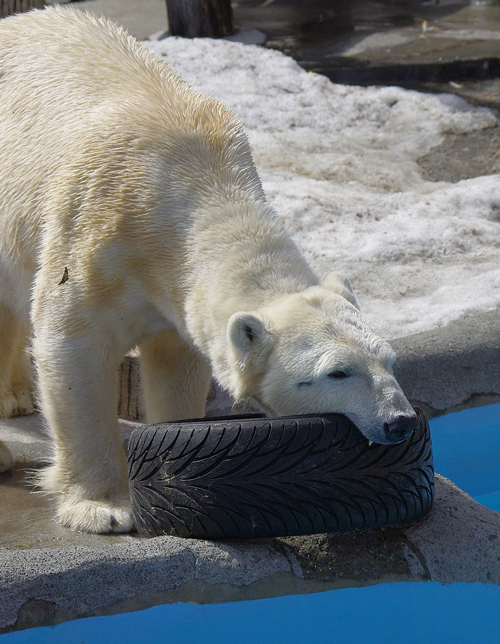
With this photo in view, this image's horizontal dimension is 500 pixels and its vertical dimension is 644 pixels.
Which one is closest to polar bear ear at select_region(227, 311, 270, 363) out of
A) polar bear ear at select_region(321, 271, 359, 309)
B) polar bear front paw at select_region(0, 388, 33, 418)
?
polar bear ear at select_region(321, 271, 359, 309)

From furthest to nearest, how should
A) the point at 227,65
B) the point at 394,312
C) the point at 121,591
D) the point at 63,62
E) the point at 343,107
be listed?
1. the point at 227,65
2. the point at 343,107
3. the point at 394,312
4. the point at 63,62
5. the point at 121,591

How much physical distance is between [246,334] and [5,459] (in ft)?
4.88

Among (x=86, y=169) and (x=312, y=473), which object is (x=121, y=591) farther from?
(x=86, y=169)

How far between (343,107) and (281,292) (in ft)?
19.0

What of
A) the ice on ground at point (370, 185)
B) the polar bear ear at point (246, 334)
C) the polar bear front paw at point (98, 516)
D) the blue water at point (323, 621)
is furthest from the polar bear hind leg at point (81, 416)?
the ice on ground at point (370, 185)

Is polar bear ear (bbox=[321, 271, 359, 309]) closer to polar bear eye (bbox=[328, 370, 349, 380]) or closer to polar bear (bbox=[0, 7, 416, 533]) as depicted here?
polar bear (bbox=[0, 7, 416, 533])

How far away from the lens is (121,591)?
196 cm

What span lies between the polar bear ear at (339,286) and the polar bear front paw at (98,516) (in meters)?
1.04

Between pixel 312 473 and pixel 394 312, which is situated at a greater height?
pixel 312 473

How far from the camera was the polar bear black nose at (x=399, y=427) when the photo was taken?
6.26 ft

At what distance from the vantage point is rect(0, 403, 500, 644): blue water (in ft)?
6.47

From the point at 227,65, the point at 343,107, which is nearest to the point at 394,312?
the point at 343,107

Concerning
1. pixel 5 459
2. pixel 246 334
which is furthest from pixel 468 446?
pixel 5 459

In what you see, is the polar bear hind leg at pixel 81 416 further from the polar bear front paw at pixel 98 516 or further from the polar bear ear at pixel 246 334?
the polar bear ear at pixel 246 334
